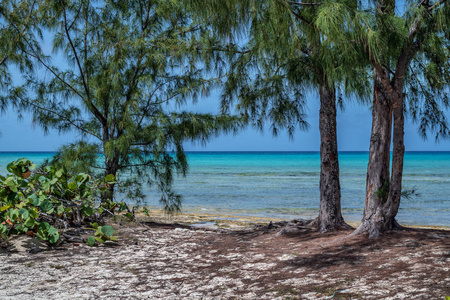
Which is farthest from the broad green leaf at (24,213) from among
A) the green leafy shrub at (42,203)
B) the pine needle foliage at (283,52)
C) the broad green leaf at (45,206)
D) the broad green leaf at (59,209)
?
the pine needle foliage at (283,52)

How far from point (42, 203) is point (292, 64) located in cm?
360

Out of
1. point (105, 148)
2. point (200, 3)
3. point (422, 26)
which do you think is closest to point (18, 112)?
point (105, 148)

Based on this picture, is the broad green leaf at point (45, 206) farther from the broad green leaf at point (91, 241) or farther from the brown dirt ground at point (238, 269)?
the broad green leaf at point (91, 241)

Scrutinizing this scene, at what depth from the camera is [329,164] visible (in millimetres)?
6023

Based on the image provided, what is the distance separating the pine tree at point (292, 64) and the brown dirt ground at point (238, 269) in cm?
114

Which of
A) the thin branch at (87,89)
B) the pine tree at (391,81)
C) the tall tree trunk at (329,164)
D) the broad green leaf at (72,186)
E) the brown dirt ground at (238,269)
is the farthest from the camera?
the thin branch at (87,89)

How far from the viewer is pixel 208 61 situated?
6539mm

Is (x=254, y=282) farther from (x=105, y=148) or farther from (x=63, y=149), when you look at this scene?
(x=63, y=149)

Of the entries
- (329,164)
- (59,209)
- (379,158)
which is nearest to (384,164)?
(379,158)

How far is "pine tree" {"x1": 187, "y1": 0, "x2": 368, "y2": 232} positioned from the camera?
146 inches

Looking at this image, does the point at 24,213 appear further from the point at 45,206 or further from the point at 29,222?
the point at 45,206

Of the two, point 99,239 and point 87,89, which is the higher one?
point 87,89

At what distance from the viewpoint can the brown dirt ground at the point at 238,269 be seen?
10.8 ft

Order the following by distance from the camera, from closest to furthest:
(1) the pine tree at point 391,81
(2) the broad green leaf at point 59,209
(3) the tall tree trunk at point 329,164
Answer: (1) the pine tree at point 391,81 < (2) the broad green leaf at point 59,209 < (3) the tall tree trunk at point 329,164
